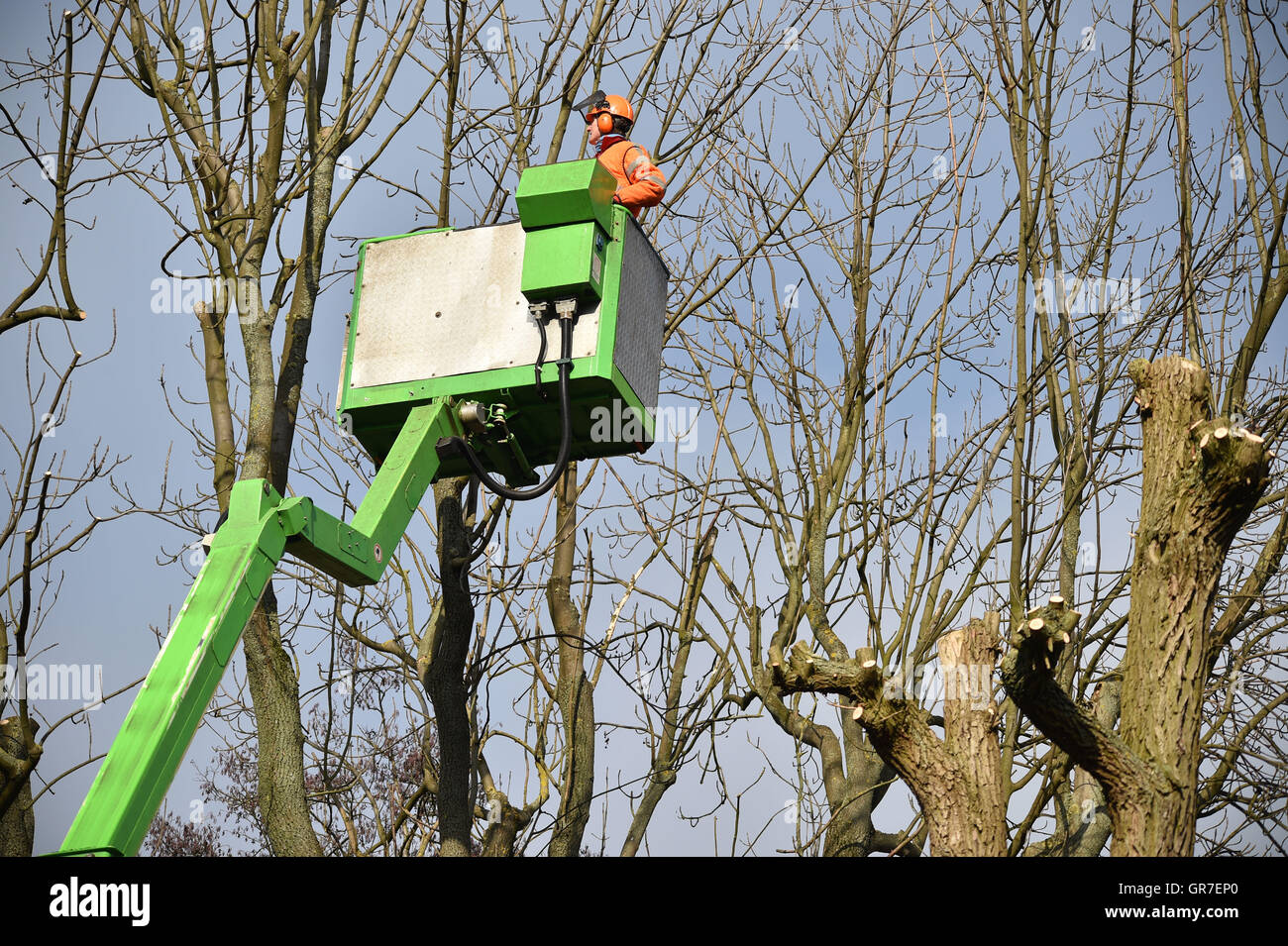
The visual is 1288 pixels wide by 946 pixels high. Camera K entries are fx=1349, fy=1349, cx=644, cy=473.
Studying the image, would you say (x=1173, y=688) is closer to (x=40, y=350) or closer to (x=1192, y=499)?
(x=1192, y=499)

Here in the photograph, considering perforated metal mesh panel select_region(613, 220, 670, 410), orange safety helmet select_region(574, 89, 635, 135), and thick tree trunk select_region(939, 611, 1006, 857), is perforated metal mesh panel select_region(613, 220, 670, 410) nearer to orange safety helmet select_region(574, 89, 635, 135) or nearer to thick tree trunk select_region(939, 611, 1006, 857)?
orange safety helmet select_region(574, 89, 635, 135)

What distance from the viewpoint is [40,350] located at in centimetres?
702

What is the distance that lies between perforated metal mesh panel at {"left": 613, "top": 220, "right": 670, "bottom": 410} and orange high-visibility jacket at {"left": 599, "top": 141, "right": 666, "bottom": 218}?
329 millimetres

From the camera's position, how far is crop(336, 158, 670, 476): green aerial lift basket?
17.0ft

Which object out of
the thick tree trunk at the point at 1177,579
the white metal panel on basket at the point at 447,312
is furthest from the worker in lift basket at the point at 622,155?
the thick tree trunk at the point at 1177,579

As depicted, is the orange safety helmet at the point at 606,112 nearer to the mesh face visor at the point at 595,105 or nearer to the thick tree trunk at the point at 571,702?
the mesh face visor at the point at 595,105

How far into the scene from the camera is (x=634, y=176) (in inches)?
240

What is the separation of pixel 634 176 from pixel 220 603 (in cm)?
301

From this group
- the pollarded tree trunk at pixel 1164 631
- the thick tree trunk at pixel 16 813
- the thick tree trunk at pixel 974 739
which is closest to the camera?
the pollarded tree trunk at pixel 1164 631

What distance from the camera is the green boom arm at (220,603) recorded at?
348 cm

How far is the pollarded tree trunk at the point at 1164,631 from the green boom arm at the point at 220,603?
227cm

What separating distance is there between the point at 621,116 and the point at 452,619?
2.59 metres

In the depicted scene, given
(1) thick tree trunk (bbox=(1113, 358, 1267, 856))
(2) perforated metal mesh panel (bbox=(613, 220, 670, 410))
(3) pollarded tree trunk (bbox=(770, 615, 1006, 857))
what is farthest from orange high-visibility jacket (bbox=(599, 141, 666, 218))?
(1) thick tree trunk (bbox=(1113, 358, 1267, 856))
